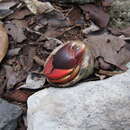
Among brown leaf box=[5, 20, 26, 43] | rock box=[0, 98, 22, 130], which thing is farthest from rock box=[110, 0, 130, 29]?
rock box=[0, 98, 22, 130]

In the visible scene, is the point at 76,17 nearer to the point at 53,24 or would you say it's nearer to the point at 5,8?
the point at 53,24

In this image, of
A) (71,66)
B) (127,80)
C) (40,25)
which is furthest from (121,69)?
(40,25)

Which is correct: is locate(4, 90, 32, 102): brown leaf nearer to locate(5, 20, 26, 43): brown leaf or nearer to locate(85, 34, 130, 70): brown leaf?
locate(5, 20, 26, 43): brown leaf

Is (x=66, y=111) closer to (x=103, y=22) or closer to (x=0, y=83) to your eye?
(x=0, y=83)

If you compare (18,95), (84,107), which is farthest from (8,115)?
(84,107)

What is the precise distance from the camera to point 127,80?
10.1 ft

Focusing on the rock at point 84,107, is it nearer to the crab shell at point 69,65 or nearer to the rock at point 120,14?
the crab shell at point 69,65

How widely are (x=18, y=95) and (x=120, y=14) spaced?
1.33 meters

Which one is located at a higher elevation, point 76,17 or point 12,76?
point 76,17

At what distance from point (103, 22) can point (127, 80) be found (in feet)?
2.66

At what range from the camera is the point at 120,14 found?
3.84 m

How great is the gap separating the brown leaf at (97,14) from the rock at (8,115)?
46.2 inches

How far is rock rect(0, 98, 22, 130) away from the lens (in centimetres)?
299

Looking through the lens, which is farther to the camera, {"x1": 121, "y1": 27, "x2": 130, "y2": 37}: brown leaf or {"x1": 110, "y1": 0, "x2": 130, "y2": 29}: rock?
{"x1": 110, "y1": 0, "x2": 130, "y2": 29}: rock
